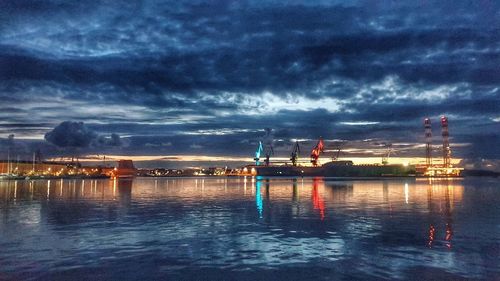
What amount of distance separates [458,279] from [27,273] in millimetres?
18987

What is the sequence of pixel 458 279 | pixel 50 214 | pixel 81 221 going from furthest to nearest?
1. pixel 50 214
2. pixel 81 221
3. pixel 458 279

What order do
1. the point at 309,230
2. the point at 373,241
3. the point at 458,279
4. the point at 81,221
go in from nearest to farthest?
the point at 458,279 → the point at 373,241 → the point at 309,230 → the point at 81,221

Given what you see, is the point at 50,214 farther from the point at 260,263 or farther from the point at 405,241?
the point at 405,241

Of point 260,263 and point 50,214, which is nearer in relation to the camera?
point 260,263

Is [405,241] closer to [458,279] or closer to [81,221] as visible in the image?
[458,279]

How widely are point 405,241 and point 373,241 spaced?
2079mm

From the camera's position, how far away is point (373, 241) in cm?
2692

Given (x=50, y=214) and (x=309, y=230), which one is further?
(x=50, y=214)

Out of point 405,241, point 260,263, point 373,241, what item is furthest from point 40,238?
point 405,241

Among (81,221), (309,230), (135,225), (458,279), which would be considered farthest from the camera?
(81,221)

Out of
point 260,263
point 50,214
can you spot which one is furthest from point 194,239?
point 50,214

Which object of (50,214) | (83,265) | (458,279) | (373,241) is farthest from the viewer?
(50,214)

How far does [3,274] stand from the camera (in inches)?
731

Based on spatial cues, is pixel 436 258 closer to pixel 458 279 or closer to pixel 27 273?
pixel 458 279
